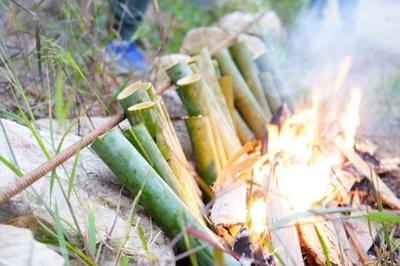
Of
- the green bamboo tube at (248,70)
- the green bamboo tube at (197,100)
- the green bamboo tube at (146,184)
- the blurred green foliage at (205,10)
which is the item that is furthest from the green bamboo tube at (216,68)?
the blurred green foliage at (205,10)

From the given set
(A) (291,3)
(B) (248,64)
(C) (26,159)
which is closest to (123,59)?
(B) (248,64)

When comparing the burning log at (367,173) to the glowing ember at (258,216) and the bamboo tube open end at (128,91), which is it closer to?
the glowing ember at (258,216)

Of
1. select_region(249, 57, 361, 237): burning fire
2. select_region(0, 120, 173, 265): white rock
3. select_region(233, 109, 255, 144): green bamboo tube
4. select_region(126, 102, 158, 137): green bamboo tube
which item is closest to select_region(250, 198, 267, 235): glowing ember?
select_region(249, 57, 361, 237): burning fire

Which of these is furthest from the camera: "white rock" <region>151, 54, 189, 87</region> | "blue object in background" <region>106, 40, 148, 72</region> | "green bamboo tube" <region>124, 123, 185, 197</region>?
"blue object in background" <region>106, 40, 148, 72</region>

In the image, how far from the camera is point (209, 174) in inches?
99.8

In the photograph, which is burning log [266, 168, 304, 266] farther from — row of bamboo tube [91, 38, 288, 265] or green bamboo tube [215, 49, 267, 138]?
green bamboo tube [215, 49, 267, 138]

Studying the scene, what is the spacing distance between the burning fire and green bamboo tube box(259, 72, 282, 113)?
0.66 ft

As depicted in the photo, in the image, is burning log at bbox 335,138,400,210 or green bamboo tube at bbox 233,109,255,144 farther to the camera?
green bamboo tube at bbox 233,109,255,144

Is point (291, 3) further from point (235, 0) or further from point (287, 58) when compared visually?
point (287, 58)

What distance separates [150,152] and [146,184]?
0.21 meters

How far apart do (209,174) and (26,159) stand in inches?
34.0

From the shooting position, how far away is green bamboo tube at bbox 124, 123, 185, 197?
7.00 ft

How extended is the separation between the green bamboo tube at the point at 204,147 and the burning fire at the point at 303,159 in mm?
205

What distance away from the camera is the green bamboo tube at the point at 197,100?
2.50m
